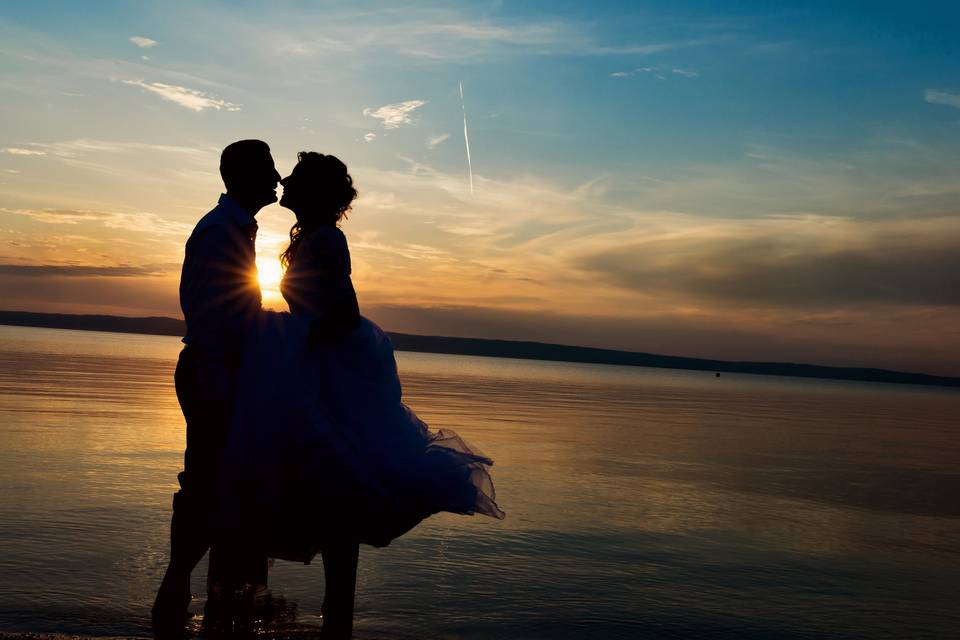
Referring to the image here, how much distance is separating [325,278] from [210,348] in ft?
2.07

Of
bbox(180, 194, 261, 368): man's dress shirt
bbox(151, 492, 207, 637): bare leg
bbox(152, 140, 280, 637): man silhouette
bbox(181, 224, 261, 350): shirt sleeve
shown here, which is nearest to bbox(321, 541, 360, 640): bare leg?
bbox(152, 140, 280, 637): man silhouette

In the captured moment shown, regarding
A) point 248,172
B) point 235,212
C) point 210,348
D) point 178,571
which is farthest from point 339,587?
point 248,172

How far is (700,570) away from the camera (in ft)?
21.9

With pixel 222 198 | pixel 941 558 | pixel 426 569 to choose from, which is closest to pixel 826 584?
pixel 941 558

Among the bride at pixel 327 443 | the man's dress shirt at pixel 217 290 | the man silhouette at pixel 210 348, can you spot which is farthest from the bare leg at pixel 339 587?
the man's dress shirt at pixel 217 290

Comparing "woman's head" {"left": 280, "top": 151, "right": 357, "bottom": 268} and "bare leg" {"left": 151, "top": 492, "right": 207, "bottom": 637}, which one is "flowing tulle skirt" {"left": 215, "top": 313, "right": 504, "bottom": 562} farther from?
"woman's head" {"left": 280, "top": 151, "right": 357, "bottom": 268}

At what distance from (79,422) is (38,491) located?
6.45m

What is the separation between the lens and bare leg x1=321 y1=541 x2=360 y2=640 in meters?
3.99

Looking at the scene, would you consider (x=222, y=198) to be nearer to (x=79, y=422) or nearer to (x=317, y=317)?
→ (x=317, y=317)

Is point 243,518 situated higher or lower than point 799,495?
higher

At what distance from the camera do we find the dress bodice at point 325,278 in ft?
12.8

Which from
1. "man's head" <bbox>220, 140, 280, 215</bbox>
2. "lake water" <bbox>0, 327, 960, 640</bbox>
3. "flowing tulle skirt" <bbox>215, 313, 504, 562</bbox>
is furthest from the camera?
"lake water" <bbox>0, 327, 960, 640</bbox>

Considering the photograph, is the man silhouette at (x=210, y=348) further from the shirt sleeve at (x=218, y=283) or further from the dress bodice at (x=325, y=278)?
the dress bodice at (x=325, y=278)

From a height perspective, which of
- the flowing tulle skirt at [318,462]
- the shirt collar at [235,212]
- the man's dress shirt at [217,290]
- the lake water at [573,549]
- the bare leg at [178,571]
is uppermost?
the shirt collar at [235,212]
